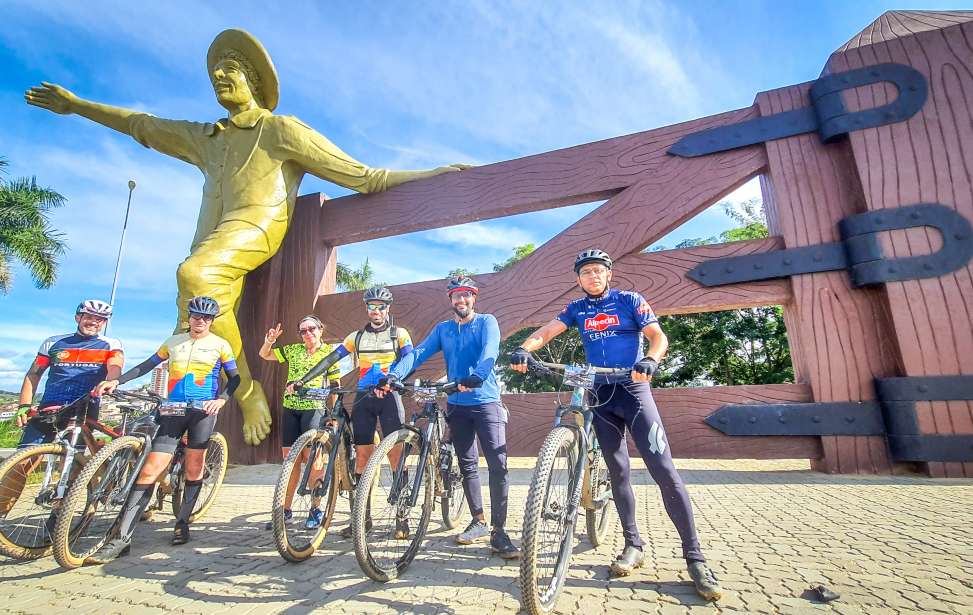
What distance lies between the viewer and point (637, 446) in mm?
2775

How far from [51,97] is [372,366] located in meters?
9.02

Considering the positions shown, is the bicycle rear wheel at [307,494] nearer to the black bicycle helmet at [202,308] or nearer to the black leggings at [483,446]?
the black leggings at [483,446]

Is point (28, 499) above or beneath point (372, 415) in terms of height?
beneath

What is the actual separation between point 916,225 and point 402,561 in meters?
6.27

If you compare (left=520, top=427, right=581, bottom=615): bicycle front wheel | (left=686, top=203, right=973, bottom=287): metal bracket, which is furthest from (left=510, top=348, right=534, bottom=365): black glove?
(left=686, top=203, right=973, bottom=287): metal bracket

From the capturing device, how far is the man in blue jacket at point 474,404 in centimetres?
322

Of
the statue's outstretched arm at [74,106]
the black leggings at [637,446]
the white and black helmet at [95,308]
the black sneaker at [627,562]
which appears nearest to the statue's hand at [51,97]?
the statue's outstretched arm at [74,106]

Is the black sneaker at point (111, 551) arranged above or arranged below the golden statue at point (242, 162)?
below

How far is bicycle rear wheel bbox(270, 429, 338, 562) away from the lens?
294 centimetres

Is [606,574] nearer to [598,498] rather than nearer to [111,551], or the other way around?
[598,498]

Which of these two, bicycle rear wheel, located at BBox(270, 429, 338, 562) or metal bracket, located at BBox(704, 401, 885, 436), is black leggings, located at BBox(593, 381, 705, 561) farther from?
metal bracket, located at BBox(704, 401, 885, 436)

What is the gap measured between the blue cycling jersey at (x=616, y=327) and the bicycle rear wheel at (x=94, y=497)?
340 centimetres

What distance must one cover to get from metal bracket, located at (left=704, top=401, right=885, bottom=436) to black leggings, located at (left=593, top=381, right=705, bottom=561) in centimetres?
332

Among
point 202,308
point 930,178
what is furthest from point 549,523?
point 930,178
